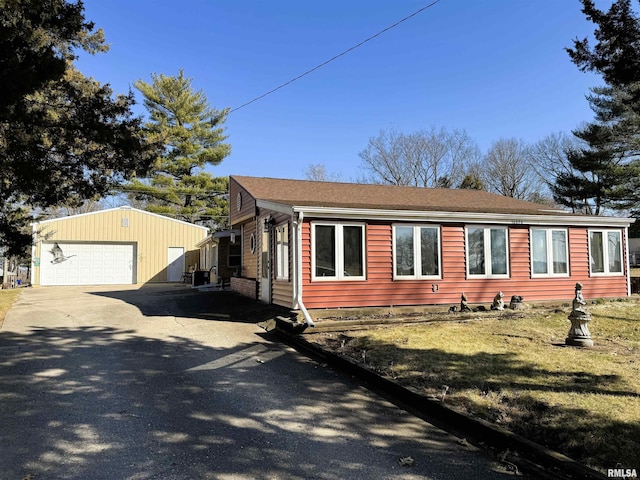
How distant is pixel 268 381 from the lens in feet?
18.3

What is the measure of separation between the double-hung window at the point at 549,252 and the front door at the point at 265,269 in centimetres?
741

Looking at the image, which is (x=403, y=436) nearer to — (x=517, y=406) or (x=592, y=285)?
(x=517, y=406)

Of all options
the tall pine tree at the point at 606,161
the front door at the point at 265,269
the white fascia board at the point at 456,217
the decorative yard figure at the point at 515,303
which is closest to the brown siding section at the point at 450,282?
the white fascia board at the point at 456,217

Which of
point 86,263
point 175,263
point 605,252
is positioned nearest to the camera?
point 605,252

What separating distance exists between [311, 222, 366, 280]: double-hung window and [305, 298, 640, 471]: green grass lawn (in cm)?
221

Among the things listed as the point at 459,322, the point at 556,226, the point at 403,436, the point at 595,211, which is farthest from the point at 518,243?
the point at 595,211

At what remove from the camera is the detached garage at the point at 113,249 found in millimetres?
23031

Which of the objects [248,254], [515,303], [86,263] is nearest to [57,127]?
[248,254]

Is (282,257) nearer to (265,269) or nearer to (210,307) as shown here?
(265,269)

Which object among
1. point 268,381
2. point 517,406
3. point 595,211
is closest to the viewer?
point 517,406

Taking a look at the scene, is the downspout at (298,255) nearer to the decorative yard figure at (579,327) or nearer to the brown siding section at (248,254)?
the brown siding section at (248,254)

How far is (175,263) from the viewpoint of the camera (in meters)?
25.7

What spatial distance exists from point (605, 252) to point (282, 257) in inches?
390

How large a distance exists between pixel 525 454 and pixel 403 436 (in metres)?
0.99
